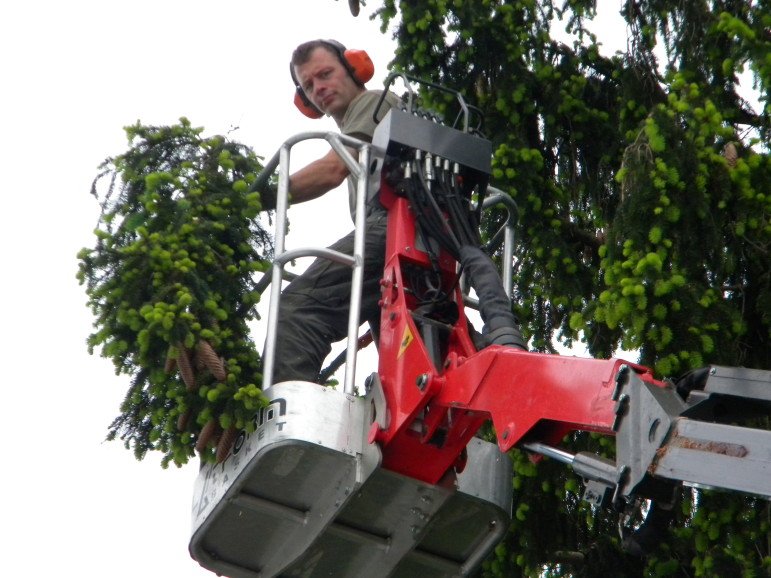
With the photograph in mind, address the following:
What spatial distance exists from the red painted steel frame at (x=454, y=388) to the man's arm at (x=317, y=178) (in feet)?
2.73

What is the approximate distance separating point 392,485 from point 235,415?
30.4 inches

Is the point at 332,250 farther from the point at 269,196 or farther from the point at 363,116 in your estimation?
the point at 363,116

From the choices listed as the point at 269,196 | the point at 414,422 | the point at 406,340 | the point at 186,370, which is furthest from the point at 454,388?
the point at 269,196

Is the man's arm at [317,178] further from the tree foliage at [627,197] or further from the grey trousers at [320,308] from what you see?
the tree foliage at [627,197]

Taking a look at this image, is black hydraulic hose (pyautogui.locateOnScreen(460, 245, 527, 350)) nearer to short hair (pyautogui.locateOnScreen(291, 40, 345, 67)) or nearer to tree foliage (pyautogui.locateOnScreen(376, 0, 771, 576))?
tree foliage (pyautogui.locateOnScreen(376, 0, 771, 576))

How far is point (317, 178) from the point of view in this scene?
804cm

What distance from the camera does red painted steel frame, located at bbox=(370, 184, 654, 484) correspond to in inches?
220

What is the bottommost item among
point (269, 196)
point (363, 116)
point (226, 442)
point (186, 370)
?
point (226, 442)

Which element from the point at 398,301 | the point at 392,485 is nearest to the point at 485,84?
the point at 398,301

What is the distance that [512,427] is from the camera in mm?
5828

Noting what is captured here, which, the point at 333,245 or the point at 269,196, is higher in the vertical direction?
the point at 269,196

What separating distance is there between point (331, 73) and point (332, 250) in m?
1.79

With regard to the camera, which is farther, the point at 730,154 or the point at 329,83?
the point at 329,83

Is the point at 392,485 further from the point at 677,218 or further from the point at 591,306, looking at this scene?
the point at 677,218
